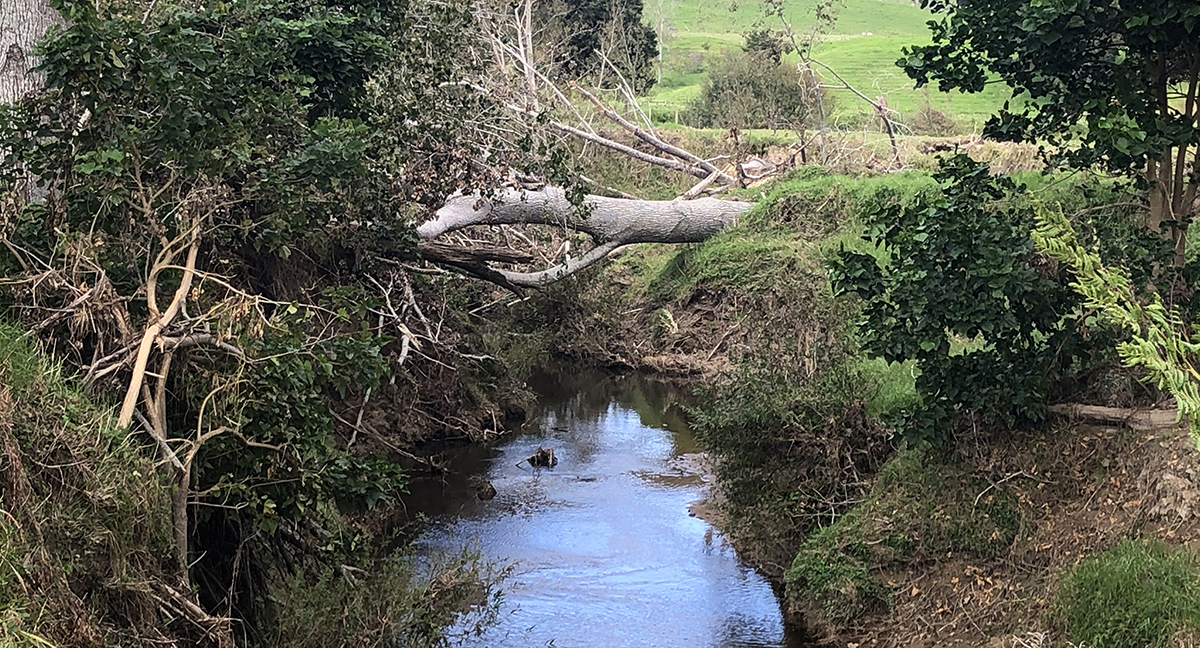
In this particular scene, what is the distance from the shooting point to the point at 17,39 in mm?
7660

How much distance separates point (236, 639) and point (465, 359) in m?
7.01

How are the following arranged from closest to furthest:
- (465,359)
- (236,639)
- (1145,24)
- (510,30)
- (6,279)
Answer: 1. (6,279)
2. (236,639)
3. (1145,24)
4. (465,359)
5. (510,30)

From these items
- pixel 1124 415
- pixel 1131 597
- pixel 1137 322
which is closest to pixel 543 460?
pixel 1124 415

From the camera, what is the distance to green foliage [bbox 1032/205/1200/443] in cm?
465

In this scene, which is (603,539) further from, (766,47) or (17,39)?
(766,47)

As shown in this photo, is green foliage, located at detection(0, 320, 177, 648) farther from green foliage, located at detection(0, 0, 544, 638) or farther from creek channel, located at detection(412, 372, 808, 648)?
creek channel, located at detection(412, 372, 808, 648)

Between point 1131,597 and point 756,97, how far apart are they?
23523 mm

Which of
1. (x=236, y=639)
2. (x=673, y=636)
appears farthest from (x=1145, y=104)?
(x=236, y=639)

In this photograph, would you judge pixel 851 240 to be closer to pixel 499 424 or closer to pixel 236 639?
pixel 499 424

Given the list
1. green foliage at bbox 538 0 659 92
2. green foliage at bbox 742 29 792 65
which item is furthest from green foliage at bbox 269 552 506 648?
green foliage at bbox 742 29 792 65

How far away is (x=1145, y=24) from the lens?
23.7 feet

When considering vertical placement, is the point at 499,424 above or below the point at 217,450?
below

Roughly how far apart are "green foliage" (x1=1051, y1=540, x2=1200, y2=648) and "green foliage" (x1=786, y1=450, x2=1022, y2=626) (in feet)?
3.56

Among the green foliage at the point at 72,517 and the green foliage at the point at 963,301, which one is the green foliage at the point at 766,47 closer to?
the green foliage at the point at 963,301
